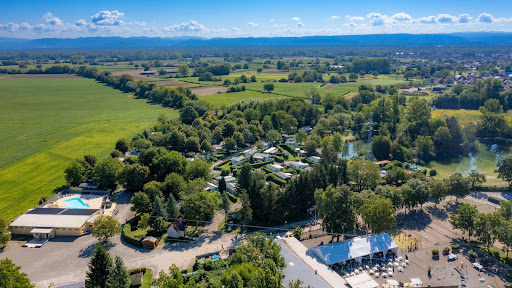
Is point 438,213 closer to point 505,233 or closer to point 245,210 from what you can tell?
point 505,233

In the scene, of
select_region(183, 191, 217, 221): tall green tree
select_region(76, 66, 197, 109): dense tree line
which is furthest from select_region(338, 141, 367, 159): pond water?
select_region(76, 66, 197, 109): dense tree line

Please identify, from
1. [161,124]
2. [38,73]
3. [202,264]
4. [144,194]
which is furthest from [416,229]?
[38,73]

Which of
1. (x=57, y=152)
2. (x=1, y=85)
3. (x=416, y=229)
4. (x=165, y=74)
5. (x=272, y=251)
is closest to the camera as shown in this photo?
(x=272, y=251)

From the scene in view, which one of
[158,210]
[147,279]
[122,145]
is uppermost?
[122,145]

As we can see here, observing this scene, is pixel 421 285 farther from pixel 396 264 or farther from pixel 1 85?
pixel 1 85

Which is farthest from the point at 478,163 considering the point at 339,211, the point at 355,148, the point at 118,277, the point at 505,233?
the point at 118,277

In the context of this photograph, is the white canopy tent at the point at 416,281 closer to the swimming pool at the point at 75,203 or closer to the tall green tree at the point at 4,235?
the swimming pool at the point at 75,203
